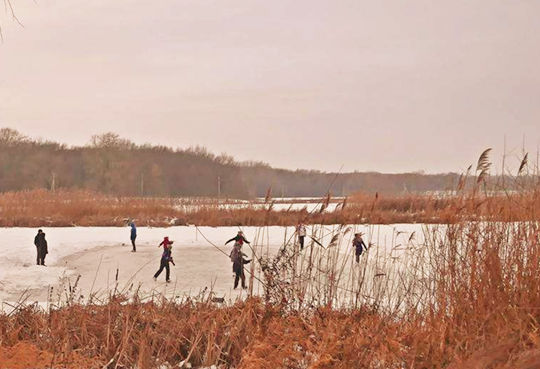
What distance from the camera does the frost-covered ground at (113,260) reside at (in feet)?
46.0

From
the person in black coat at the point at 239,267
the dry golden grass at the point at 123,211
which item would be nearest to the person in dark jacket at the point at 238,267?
the person in black coat at the point at 239,267

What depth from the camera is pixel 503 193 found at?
19.0ft

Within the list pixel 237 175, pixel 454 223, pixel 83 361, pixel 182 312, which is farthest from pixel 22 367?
pixel 237 175

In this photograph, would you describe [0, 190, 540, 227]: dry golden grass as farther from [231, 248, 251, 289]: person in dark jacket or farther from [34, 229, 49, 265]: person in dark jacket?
[231, 248, 251, 289]: person in dark jacket

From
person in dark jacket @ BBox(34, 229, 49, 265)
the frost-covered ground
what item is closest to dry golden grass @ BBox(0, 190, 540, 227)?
the frost-covered ground

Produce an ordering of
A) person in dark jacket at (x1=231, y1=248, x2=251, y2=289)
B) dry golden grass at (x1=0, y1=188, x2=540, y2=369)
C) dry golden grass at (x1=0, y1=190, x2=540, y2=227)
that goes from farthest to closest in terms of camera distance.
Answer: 1. dry golden grass at (x1=0, y1=190, x2=540, y2=227)
2. person in dark jacket at (x1=231, y1=248, x2=251, y2=289)
3. dry golden grass at (x1=0, y1=188, x2=540, y2=369)

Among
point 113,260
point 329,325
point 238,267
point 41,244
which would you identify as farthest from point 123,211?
point 329,325

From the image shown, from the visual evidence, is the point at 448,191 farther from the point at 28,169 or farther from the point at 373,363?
the point at 28,169

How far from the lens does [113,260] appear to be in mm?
19500

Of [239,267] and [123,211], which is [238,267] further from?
[123,211]

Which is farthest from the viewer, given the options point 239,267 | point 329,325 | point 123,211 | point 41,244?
point 123,211

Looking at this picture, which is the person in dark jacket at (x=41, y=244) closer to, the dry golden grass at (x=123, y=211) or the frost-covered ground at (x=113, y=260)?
the frost-covered ground at (x=113, y=260)

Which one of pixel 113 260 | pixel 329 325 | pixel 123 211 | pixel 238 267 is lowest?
pixel 113 260

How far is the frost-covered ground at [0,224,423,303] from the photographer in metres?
14.0
